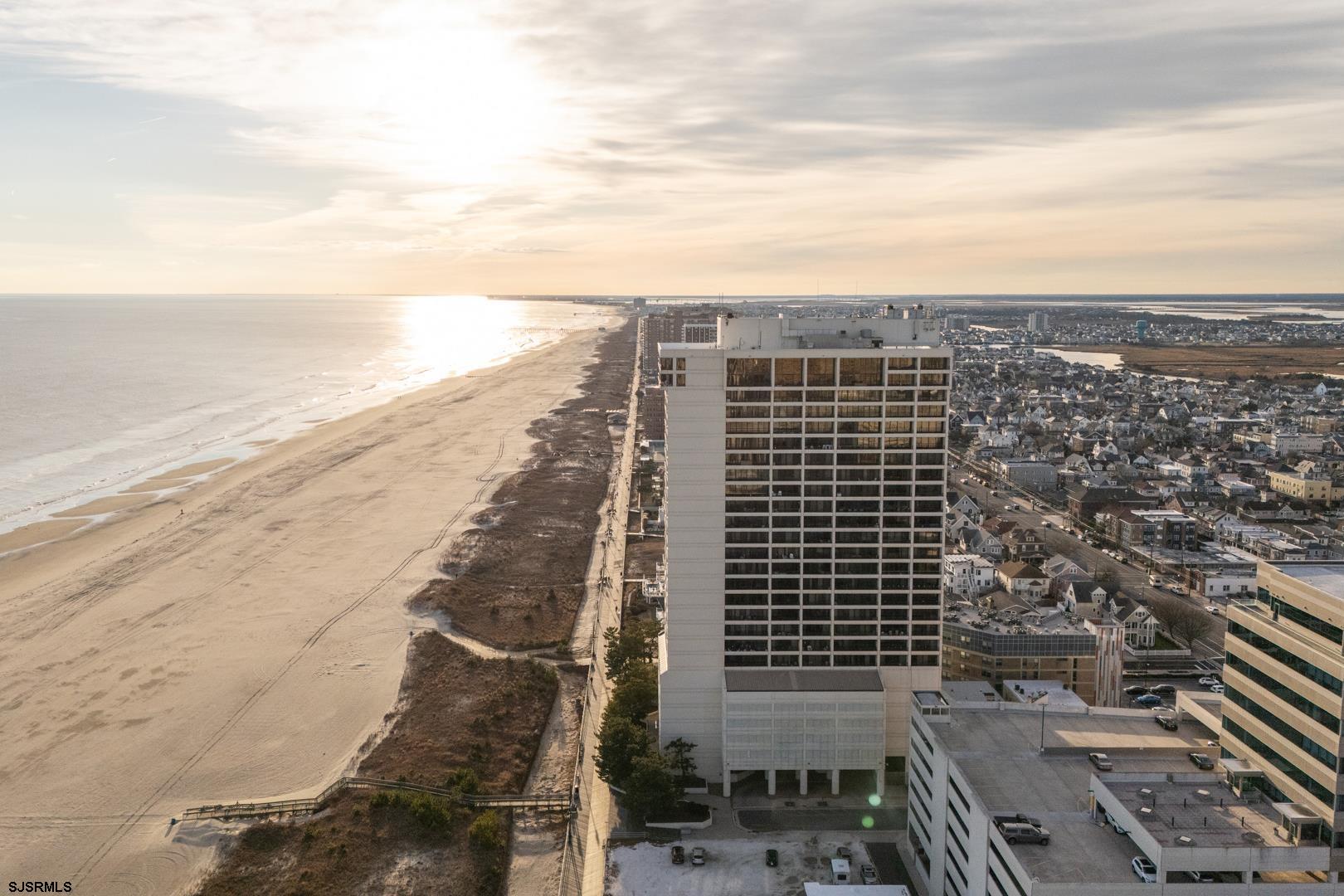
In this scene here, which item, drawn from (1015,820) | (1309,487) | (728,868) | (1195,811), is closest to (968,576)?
(728,868)

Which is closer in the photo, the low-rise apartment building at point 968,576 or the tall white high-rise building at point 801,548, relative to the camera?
Result: the tall white high-rise building at point 801,548

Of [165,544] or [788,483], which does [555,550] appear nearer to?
[165,544]

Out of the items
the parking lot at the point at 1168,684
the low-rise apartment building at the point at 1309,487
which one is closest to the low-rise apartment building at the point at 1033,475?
the low-rise apartment building at the point at 1309,487

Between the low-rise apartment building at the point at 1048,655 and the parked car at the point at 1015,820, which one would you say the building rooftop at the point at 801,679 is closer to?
the low-rise apartment building at the point at 1048,655

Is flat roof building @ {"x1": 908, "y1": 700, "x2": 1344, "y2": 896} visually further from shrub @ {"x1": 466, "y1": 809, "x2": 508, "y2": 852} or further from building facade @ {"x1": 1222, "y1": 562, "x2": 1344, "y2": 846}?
shrub @ {"x1": 466, "y1": 809, "x2": 508, "y2": 852}

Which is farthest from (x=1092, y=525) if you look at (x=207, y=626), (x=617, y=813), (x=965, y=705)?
(x=207, y=626)

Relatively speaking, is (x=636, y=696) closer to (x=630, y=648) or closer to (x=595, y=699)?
(x=630, y=648)
